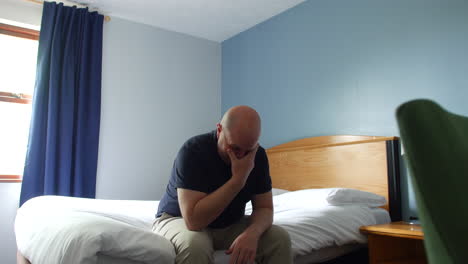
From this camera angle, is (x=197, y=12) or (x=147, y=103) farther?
(x=147, y=103)

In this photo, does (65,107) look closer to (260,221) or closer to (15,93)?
(15,93)

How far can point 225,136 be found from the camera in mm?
1497

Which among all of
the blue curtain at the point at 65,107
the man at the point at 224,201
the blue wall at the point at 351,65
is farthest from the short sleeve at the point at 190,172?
the blue curtain at the point at 65,107

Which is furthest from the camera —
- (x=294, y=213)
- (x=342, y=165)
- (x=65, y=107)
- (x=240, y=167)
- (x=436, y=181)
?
(x=65, y=107)

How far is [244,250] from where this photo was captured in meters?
1.39

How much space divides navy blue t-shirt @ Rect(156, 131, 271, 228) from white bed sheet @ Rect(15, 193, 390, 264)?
0.37 meters

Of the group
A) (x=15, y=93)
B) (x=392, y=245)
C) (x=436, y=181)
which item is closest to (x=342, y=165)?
(x=392, y=245)

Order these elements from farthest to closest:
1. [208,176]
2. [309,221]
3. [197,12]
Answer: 1. [197,12]
2. [309,221]
3. [208,176]

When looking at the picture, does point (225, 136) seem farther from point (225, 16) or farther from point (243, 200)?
point (225, 16)

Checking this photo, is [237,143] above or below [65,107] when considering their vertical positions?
below

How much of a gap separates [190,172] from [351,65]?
2.03 m

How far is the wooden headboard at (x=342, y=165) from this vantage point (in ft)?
8.36

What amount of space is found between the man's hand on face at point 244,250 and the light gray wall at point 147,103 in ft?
8.61

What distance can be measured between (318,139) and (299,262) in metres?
1.45
